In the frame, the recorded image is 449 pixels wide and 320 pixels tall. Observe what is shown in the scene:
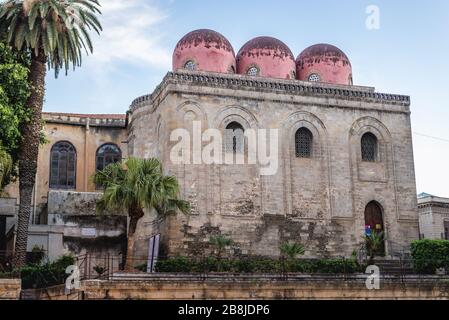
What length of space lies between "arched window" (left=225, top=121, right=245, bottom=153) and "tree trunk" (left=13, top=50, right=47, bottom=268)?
8.97 m

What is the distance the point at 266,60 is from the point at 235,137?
5370mm

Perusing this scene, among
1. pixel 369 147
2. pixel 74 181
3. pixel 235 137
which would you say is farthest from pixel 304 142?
pixel 74 181

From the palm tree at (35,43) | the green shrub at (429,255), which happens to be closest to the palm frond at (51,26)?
the palm tree at (35,43)

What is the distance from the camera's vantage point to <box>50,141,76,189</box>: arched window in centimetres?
3831

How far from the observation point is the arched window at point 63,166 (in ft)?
126

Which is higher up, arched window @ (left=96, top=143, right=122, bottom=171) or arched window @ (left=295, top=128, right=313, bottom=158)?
arched window @ (left=96, top=143, right=122, bottom=171)

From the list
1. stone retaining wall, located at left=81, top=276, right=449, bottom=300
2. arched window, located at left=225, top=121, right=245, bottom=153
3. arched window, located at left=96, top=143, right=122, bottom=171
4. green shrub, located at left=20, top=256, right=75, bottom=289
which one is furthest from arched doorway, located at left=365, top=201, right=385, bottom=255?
green shrub, located at left=20, top=256, right=75, bottom=289

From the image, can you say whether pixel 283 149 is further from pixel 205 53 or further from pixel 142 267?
pixel 142 267

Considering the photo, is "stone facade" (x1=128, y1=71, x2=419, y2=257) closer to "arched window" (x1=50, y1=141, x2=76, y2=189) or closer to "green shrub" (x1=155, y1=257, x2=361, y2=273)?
"green shrub" (x1=155, y1=257, x2=361, y2=273)

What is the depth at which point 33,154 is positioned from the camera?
27391mm

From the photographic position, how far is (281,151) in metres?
33.3
